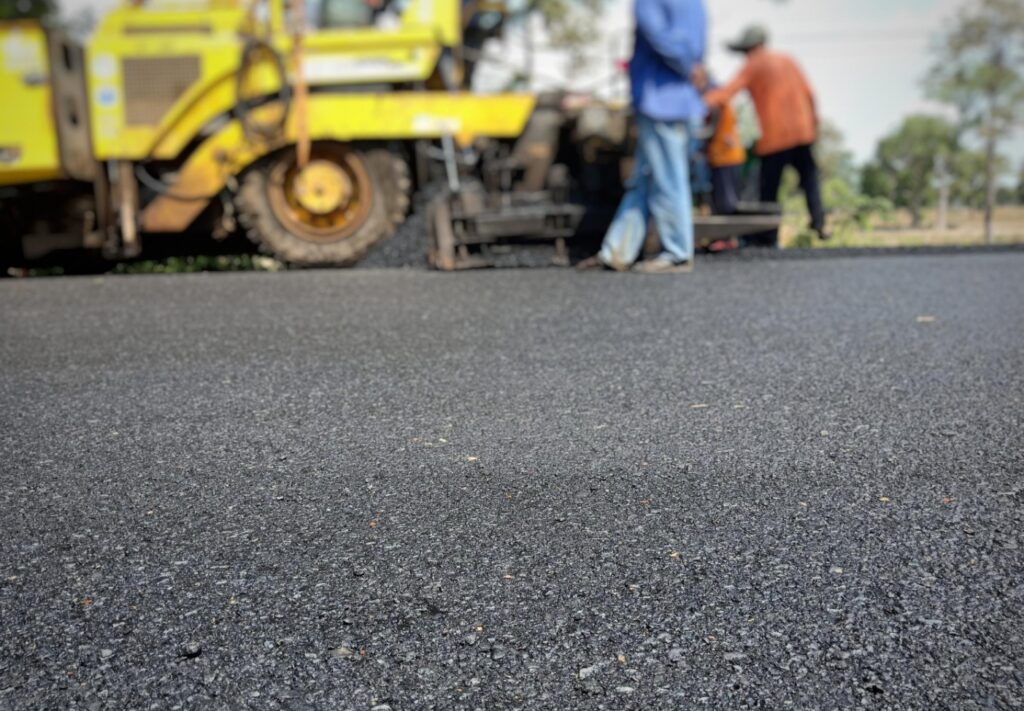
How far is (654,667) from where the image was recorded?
4.87 ft

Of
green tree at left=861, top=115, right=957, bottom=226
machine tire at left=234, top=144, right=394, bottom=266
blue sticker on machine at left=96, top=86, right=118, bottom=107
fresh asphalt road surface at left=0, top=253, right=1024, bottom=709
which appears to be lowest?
fresh asphalt road surface at left=0, top=253, right=1024, bottom=709

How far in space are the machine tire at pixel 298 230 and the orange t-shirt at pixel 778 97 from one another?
122 inches

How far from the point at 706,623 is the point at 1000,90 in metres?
33.6

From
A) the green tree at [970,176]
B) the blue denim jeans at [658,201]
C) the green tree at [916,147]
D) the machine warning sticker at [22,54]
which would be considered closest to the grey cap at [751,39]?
the blue denim jeans at [658,201]

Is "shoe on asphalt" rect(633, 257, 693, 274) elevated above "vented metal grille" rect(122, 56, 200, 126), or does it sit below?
below

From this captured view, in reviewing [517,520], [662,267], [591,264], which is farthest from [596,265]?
[517,520]

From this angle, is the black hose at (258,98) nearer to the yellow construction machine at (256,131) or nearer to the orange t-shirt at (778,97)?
the yellow construction machine at (256,131)

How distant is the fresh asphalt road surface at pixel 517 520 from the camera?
1481 millimetres

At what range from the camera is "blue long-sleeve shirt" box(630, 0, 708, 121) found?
20.1ft

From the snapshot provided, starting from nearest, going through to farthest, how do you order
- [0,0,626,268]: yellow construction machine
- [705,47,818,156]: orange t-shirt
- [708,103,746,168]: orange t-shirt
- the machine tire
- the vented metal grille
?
[0,0,626,268]: yellow construction machine
the vented metal grille
the machine tire
[708,103,746,168]: orange t-shirt
[705,47,818,156]: orange t-shirt

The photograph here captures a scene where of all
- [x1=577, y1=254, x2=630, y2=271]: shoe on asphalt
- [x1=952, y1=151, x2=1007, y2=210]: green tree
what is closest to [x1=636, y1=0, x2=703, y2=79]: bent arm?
[x1=577, y1=254, x2=630, y2=271]: shoe on asphalt

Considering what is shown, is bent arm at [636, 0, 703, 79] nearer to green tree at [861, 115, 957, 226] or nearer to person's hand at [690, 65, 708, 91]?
person's hand at [690, 65, 708, 91]

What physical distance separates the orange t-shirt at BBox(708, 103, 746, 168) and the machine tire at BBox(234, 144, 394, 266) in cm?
278

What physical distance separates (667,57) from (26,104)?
468cm
